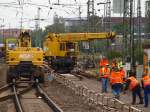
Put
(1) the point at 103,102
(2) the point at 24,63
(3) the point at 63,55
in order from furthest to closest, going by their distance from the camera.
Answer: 1. (3) the point at 63,55
2. (2) the point at 24,63
3. (1) the point at 103,102

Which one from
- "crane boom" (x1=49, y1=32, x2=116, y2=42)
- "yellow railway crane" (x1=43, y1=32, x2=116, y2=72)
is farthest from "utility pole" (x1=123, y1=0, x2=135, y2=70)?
Result: "yellow railway crane" (x1=43, y1=32, x2=116, y2=72)

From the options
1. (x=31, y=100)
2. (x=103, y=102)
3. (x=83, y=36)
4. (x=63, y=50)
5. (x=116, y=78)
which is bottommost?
(x=31, y=100)

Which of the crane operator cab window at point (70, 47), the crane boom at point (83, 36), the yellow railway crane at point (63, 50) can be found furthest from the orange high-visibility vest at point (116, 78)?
the crane operator cab window at point (70, 47)

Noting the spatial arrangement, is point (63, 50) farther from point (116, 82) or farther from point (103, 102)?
point (103, 102)

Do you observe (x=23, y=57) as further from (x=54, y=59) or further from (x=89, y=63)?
(x=89, y=63)

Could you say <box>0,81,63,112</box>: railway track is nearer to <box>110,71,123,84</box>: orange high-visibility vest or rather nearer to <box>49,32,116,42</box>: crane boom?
<box>110,71,123,84</box>: orange high-visibility vest

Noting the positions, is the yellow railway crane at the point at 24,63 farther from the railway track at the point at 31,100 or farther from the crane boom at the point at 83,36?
the crane boom at the point at 83,36

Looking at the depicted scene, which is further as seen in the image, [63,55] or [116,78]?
[63,55]

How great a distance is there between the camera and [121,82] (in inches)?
879

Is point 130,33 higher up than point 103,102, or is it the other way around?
point 130,33

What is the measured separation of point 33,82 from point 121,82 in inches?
503

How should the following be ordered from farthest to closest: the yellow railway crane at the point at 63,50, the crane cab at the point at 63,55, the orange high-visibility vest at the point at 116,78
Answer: the crane cab at the point at 63,55 < the yellow railway crane at the point at 63,50 < the orange high-visibility vest at the point at 116,78

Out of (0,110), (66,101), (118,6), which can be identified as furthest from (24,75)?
(118,6)

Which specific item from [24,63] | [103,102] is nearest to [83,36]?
[24,63]
